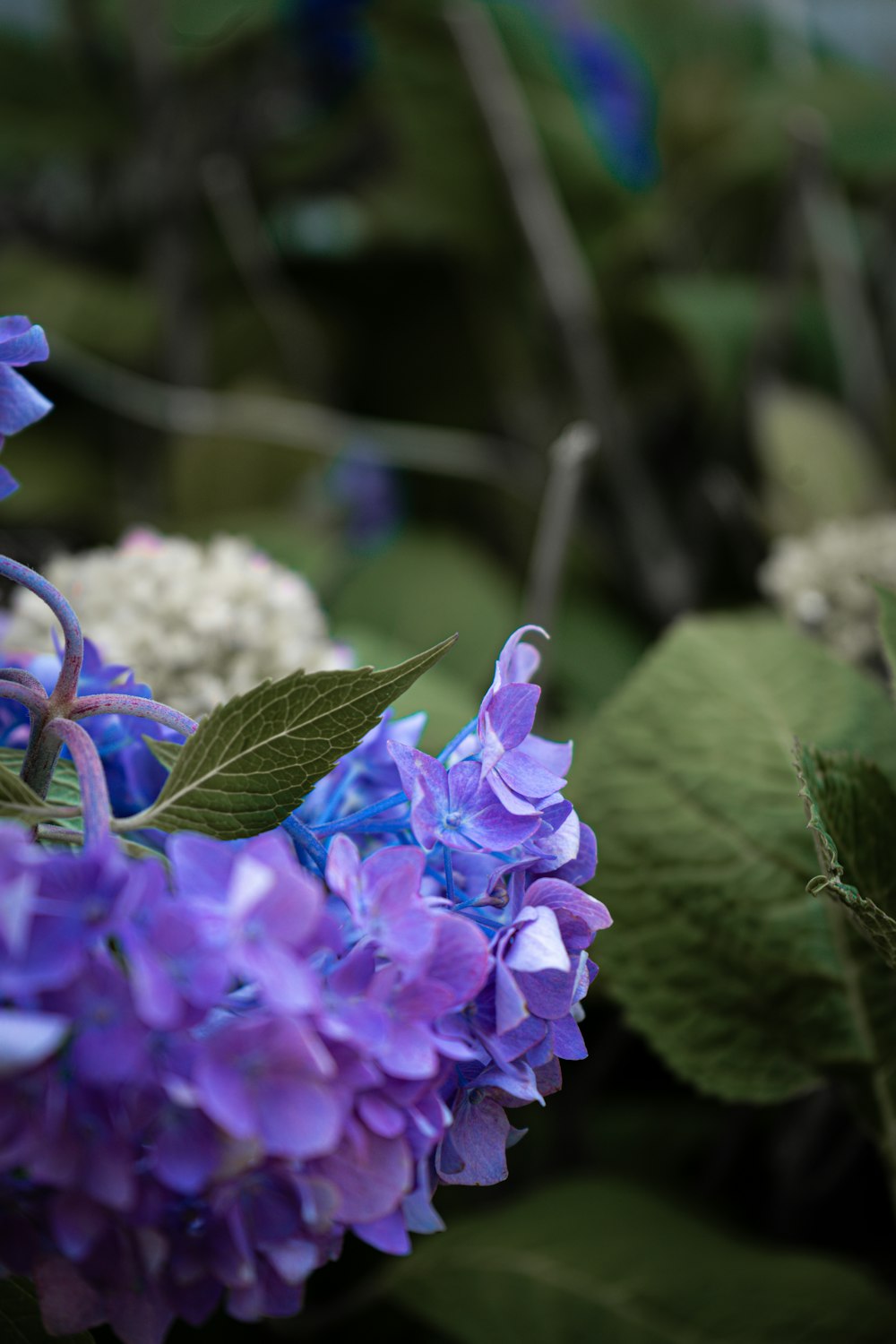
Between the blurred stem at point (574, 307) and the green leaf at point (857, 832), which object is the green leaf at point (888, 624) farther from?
the blurred stem at point (574, 307)

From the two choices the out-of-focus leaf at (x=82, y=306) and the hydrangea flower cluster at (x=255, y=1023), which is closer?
the hydrangea flower cluster at (x=255, y=1023)

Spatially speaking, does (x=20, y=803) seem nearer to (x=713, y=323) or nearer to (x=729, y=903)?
(x=729, y=903)

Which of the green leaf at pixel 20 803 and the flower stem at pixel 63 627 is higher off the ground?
the flower stem at pixel 63 627

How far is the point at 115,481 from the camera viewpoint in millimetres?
789

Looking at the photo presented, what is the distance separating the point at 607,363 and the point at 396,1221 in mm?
620

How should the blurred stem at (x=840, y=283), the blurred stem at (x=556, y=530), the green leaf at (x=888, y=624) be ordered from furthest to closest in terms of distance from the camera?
the blurred stem at (x=840, y=283), the blurred stem at (x=556, y=530), the green leaf at (x=888, y=624)

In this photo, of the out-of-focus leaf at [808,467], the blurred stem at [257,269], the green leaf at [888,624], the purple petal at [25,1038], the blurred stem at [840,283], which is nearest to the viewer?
the purple petal at [25,1038]

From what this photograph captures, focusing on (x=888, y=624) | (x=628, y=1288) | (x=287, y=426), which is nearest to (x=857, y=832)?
(x=888, y=624)

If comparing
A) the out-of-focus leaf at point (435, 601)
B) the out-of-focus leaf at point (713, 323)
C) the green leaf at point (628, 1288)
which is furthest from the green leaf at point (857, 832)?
the out-of-focus leaf at point (713, 323)

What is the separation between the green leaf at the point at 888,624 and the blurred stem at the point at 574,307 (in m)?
0.34

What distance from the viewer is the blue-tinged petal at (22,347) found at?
0.76ft

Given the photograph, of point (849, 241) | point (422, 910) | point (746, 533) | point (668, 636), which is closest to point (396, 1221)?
point (422, 910)

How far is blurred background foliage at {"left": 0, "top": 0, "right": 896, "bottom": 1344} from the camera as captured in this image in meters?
0.35

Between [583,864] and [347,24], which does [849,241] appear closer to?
[347,24]
